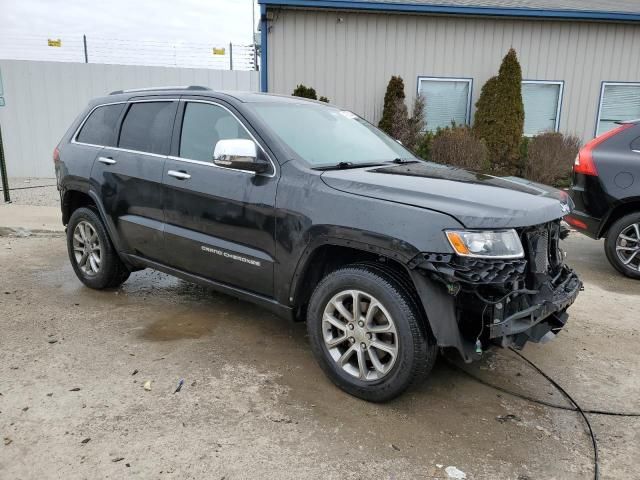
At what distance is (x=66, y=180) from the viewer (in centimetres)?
485

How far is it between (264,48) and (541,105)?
6446 millimetres

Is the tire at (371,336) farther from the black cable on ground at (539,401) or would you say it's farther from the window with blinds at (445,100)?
the window with blinds at (445,100)

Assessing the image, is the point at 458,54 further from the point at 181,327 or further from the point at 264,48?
the point at 181,327

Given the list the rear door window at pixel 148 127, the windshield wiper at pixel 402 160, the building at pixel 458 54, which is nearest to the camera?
the windshield wiper at pixel 402 160

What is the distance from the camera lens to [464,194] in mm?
2859

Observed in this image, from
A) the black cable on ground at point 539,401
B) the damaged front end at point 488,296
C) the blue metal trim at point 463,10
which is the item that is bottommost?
the black cable on ground at point 539,401

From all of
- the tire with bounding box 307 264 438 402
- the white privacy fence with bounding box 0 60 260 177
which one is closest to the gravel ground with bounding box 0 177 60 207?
the white privacy fence with bounding box 0 60 260 177

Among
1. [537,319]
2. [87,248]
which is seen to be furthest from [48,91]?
[537,319]

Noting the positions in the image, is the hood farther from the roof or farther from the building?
the building

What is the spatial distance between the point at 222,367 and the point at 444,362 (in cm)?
152

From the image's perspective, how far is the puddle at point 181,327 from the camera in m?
3.93

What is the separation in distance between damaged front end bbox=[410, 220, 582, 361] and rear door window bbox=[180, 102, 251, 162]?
68.1 inches

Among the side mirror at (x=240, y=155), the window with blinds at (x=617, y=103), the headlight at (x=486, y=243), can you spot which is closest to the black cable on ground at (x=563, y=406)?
the headlight at (x=486, y=243)

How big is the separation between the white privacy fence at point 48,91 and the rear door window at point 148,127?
27.8 feet
